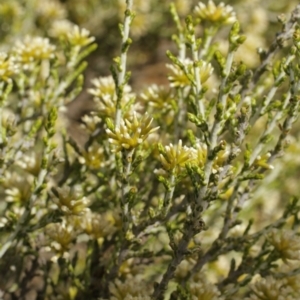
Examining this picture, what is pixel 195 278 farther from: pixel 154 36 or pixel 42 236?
pixel 154 36

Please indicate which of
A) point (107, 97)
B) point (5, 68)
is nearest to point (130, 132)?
point (107, 97)

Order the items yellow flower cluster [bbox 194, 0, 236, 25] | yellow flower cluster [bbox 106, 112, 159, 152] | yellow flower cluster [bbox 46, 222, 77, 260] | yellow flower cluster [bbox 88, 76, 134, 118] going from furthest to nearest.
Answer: yellow flower cluster [bbox 194, 0, 236, 25], yellow flower cluster [bbox 88, 76, 134, 118], yellow flower cluster [bbox 46, 222, 77, 260], yellow flower cluster [bbox 106, 112, 159, 152]

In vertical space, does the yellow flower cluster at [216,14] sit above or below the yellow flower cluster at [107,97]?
above

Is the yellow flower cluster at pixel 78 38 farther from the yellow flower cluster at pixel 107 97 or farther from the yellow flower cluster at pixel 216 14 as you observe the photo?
the yellow flower cluster at pixel 216 14

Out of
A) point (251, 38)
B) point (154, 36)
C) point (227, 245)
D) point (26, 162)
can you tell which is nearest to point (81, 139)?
point (154, 36)

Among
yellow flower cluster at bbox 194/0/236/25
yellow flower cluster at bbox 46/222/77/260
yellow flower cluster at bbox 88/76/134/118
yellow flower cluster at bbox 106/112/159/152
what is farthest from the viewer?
yellow flower cluster at bbox 194/0/236/25

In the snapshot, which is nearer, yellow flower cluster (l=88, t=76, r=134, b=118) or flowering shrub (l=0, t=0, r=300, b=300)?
flowering shrub (l=0, t=0, r=300, b=300)

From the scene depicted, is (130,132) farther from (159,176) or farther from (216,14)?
(216,14)

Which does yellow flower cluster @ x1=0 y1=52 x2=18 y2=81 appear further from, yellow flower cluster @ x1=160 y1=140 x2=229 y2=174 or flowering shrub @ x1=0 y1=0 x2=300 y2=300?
yellow flower cluster @ x1=160 y1=140 x2=229 y2=174

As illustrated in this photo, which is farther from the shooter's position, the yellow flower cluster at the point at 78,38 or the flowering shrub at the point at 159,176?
the yellow flower cluster at the point at 78,38

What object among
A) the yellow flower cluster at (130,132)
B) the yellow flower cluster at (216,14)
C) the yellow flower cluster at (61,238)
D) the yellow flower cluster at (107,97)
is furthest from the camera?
the yellow flower cluster at (216,14)

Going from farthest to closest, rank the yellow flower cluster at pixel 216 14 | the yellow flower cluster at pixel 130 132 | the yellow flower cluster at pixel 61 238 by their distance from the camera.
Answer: the yellow flower cluster at pixel 216 14, the yellow flower cluster at pixel 61 238, the yellow flower cluster at pixel 130 132

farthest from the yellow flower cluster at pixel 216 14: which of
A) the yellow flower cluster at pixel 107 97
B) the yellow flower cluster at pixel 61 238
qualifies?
the yellow flower cluster at pixel 61 238

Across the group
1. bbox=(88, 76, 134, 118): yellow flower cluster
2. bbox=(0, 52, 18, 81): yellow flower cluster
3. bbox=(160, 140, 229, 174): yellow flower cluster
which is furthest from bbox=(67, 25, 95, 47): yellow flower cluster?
bbox=(160, 140, 229, 174): yellow flower cluster
